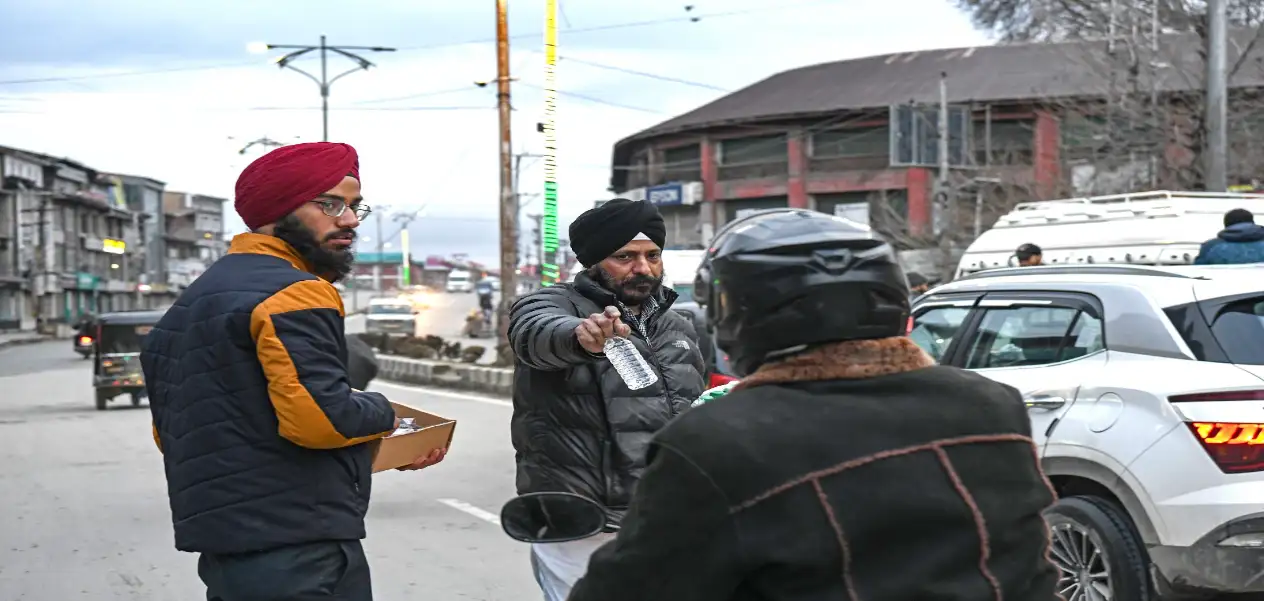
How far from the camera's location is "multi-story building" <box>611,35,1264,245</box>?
28750 mm

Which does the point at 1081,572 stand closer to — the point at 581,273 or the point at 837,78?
the point at 581,273

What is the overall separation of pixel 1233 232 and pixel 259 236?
7176mm

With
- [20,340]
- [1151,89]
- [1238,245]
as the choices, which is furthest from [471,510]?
[20,340]

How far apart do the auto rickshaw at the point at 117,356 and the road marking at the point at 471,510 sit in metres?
10.9

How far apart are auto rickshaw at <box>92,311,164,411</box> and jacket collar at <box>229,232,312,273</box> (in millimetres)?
17290

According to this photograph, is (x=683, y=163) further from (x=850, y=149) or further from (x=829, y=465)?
(x=829, y=465)

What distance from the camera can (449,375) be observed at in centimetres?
2241

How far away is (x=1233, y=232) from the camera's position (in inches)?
326

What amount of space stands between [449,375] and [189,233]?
321ft

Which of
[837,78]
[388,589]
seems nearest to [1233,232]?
[388,589]

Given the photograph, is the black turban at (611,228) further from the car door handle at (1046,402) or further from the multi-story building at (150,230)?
the multi-story building at (150,230)

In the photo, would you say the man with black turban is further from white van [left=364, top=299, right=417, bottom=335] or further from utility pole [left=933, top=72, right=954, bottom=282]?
white van [left=364, top=299, right=417, bottom=335]

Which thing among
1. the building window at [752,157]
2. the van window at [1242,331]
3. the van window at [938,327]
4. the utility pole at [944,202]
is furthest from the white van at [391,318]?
the van window at [1242,331]

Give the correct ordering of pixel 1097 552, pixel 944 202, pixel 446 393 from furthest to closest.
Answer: pixel 944 202
pixel 446 393
pixel 1097 552
